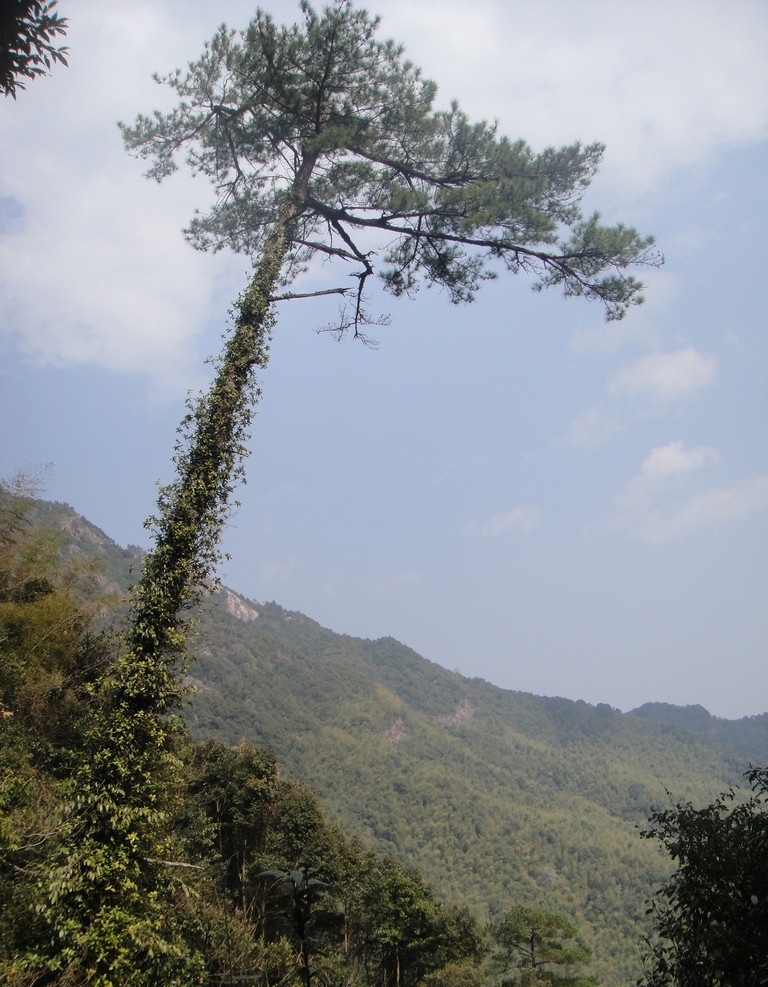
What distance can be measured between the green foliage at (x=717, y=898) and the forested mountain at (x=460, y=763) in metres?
25.9

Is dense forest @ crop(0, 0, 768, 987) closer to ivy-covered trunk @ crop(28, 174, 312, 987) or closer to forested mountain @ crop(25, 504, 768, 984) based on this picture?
ivy-covered trunk @ crop(28, 174, 312, 987)

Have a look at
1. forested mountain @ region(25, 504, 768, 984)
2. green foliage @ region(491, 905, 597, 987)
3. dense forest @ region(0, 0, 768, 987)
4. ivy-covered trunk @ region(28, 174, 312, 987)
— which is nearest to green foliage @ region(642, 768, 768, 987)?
dense forest @ region(0, 0, 768, 987)

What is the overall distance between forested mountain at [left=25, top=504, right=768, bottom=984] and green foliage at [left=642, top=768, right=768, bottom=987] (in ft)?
85.1

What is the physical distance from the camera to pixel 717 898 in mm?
3672

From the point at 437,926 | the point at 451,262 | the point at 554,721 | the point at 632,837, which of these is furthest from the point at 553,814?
the point at 451,262

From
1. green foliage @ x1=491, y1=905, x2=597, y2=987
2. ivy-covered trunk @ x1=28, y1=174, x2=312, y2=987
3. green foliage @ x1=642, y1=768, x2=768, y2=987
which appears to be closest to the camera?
green foliage @ x1=642, y1=768, x2=768, y2=987

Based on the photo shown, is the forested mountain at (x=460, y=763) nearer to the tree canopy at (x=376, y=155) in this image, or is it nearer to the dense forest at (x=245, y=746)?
the dense forest at (x=245, y=746)

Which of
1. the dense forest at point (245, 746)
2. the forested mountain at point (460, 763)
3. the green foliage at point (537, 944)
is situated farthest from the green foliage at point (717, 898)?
the forested mountain at point (460, 763)

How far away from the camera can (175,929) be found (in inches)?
195

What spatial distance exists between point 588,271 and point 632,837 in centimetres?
7794

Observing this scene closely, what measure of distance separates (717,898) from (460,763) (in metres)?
89.6

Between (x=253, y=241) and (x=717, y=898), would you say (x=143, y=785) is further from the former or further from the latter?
(x=253, y=241)

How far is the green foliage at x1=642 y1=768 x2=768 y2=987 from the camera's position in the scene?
10.4ft

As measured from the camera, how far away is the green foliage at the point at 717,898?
3.17 m
